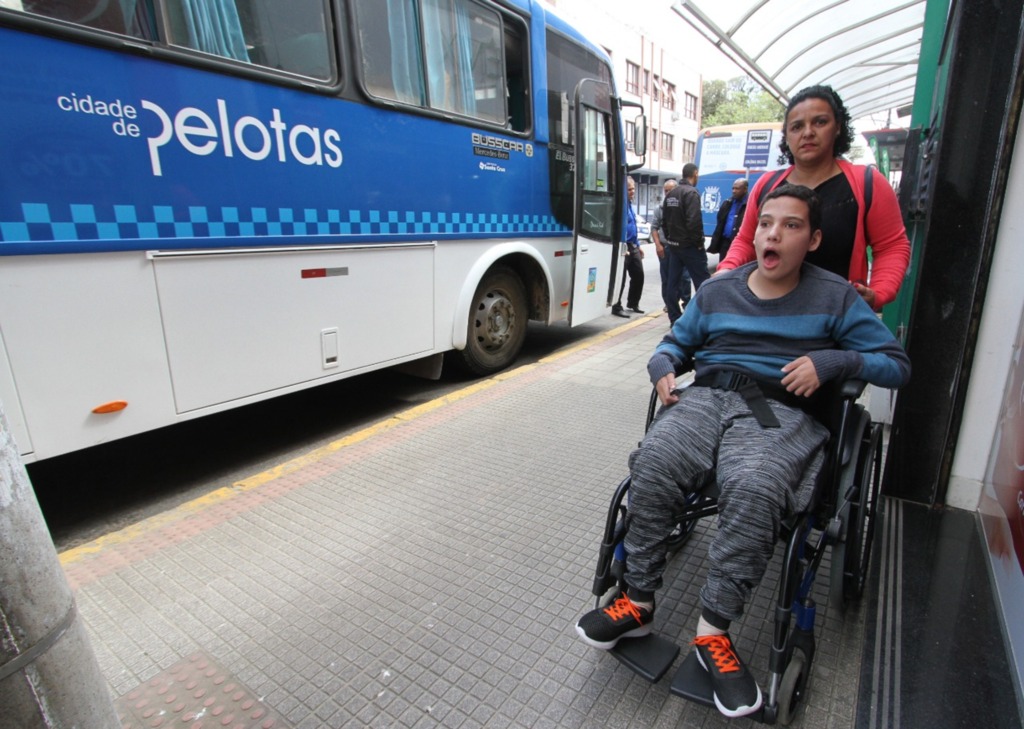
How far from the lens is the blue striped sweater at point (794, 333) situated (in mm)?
1888

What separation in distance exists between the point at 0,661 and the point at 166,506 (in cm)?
232

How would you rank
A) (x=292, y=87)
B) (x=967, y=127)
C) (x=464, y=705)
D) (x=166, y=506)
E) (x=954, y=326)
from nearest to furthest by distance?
(x=464, y=705) < (x=967, y=127) < (x=954, y=326) < (x=166, y=506) < (x=292, y=87)

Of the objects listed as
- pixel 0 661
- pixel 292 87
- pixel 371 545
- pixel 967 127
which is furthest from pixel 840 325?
pixel 292 87

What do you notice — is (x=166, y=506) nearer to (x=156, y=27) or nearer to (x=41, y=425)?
(x=41, y=425)

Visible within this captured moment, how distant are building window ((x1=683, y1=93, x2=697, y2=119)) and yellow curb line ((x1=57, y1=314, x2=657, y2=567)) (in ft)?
142

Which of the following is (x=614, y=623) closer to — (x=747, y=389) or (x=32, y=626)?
(x=747, y=389)

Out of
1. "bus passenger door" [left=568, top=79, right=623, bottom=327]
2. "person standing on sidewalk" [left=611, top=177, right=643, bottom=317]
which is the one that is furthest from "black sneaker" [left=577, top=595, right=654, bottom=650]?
"person standing on sidewalk" [left=611, top=177, right=643, bottom=317]

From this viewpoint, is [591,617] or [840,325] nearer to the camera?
[591,617]

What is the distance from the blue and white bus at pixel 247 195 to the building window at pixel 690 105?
1661 inches

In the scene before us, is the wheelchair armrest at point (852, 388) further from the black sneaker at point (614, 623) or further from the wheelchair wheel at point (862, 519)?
the black sneaker at point (614, 623)

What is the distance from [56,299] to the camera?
250 centimetres

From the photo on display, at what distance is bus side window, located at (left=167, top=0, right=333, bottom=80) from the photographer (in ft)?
9.52

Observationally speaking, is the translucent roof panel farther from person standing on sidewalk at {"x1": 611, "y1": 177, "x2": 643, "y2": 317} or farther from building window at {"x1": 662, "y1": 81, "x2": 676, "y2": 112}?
building window at {"x1": 662, "y1": 81, "x2": 676, "y2": 112}

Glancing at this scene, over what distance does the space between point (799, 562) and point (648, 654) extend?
0.53 meters
